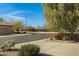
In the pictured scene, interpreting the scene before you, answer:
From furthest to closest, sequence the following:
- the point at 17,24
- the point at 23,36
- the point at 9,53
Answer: the point at 23,36 < the point at 17,24 < the point at 9,53

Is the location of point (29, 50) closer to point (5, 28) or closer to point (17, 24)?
point (17, 24)

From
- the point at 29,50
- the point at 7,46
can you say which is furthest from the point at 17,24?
the point at 29,50

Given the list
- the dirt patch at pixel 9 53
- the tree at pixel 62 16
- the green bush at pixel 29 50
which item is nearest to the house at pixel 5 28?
the dirt patch at pixel 9 53

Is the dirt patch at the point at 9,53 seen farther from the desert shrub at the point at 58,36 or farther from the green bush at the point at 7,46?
the desert shrub at the point at 58,36

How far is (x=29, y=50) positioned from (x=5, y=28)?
5.05 feet

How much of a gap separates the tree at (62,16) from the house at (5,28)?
1730 mm

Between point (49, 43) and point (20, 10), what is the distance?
184 centimetres

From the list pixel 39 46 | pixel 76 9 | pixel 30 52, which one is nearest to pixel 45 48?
pixel 39 46

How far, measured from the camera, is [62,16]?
34.8ft

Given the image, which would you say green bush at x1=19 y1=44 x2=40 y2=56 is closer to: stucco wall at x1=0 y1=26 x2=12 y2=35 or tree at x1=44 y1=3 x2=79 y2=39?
stucco wall at x1=0 y1=26 x2=12 y2=35

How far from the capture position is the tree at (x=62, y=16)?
10.2 m

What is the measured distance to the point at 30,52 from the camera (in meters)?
8.70

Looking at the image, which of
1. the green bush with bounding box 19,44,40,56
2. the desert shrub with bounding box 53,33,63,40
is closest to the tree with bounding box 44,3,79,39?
the desert shrub with bounding box 53,33,63,40

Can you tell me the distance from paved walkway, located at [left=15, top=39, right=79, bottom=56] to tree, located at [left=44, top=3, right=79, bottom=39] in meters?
0.73
